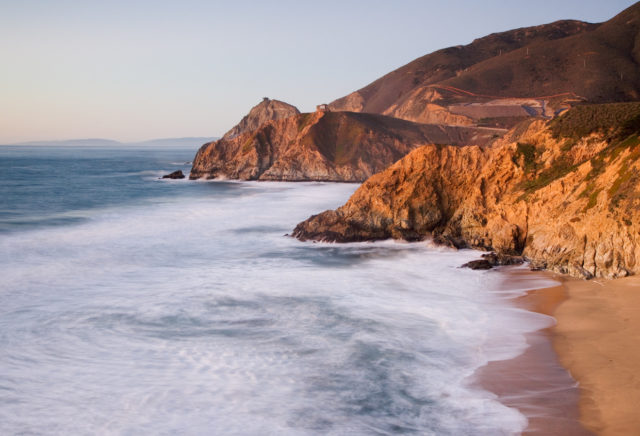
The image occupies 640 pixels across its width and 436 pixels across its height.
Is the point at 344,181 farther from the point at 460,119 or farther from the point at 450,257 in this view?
the point at 450,257

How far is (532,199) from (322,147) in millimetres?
43701

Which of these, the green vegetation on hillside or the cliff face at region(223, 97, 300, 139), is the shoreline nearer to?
the green vegetation on hillside

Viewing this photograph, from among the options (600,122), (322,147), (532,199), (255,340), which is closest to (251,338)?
(255,340)

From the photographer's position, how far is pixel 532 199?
55.3ft

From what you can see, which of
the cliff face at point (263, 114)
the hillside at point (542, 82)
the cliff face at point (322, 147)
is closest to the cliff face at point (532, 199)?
the cliff face at point (322, 147)

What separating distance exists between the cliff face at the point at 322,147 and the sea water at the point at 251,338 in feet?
112

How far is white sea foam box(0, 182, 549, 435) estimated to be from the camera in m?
7.91

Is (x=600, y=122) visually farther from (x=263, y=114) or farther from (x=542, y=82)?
(x=263, y=114)

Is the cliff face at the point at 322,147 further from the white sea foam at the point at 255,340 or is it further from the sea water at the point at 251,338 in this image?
the white sea foam at the point at 255,340

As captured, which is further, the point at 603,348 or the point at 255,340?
the point at 255,340

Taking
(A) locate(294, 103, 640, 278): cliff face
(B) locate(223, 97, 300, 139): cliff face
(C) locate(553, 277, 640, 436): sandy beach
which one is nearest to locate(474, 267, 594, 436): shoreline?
(C) locate(553, 277, 640, 436): sandy beach

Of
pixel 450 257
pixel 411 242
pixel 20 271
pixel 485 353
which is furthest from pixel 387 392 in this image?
pixel 20 271

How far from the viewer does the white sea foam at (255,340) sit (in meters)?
7.91

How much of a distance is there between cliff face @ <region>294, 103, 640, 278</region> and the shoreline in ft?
14.0
